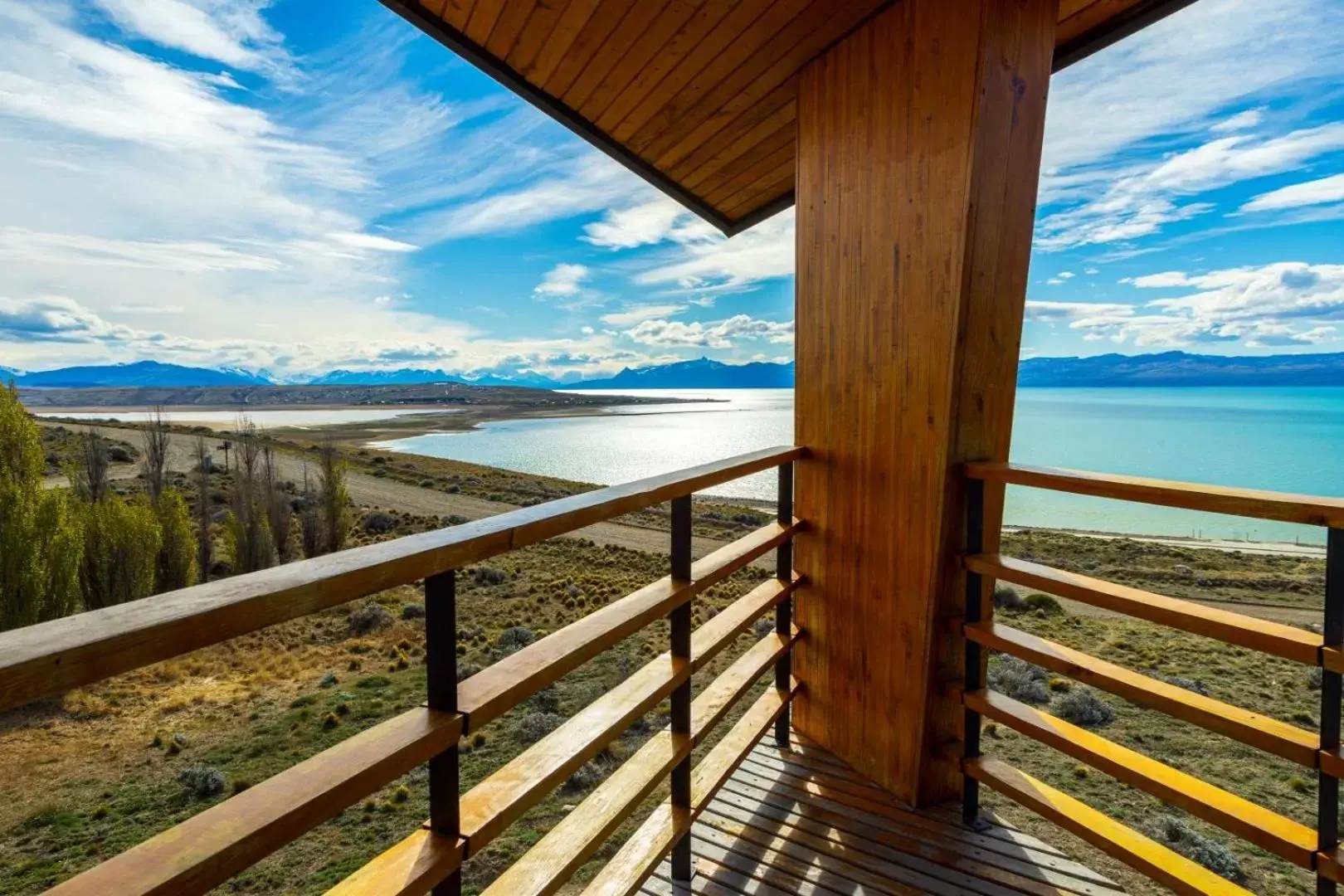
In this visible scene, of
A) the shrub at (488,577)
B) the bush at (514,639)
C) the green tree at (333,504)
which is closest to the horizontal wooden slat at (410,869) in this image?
the bush at (514,639)

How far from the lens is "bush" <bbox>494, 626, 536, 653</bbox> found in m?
9.38

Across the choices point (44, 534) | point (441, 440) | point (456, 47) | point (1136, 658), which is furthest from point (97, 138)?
point (441, 440)

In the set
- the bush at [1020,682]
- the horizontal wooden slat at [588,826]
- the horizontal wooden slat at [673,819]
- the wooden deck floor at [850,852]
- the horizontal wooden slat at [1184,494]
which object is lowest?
the bush at [1020,682]

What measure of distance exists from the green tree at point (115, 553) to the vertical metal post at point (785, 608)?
1503cm

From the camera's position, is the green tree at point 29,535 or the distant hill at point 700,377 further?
the distant hill at point 700,377

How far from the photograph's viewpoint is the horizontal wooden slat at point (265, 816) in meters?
0.67

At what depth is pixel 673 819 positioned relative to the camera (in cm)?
190

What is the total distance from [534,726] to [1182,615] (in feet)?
18.8

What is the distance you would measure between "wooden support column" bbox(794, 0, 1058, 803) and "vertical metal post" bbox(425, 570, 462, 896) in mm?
1521

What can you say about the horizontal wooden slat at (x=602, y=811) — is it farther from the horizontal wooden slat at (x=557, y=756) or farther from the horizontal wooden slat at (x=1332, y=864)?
the horizontal wooden slat at (x=1332, y=864)

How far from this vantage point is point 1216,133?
151ft

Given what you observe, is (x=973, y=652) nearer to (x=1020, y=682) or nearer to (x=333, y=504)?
(x=1020, y=682)

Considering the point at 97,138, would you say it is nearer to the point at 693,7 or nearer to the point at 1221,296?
the point at 693,7

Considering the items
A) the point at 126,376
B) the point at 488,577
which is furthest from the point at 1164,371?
the point at 126,376
